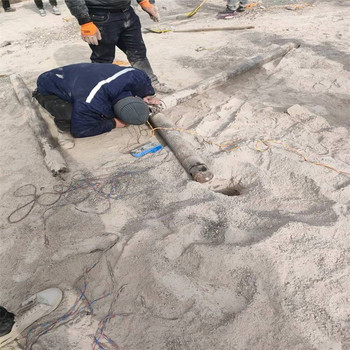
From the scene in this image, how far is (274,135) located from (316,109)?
30.3 inches

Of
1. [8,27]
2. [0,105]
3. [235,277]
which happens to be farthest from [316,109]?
[8,27]

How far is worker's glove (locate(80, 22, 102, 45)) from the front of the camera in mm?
3338

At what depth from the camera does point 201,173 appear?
2559 millimetres

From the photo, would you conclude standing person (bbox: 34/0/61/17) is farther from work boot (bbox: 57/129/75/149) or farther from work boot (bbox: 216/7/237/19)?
Answer: work boot (bbox: 57/129/75/149)

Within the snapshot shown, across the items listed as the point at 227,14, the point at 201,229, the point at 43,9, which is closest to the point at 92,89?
the point at 201,229

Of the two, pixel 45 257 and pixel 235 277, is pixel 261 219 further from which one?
pixel 45 257

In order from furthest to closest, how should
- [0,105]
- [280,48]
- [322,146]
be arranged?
[280,48]
[0,105]
[322,146]

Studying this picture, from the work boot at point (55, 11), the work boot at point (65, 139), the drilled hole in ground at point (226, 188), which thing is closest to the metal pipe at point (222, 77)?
the work boot at point (65, 139)

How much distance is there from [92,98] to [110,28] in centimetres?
124

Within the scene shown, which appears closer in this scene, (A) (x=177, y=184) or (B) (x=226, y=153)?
(A) (x=177, y=184)

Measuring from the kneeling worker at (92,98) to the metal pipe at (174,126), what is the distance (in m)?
0.32

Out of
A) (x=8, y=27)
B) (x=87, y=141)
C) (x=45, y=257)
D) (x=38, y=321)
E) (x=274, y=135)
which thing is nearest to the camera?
Result: (x=38, y=321)

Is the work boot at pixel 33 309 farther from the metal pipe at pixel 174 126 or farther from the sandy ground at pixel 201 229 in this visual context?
the metal pipe at pixel 174 126

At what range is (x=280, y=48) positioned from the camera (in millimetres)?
4703
